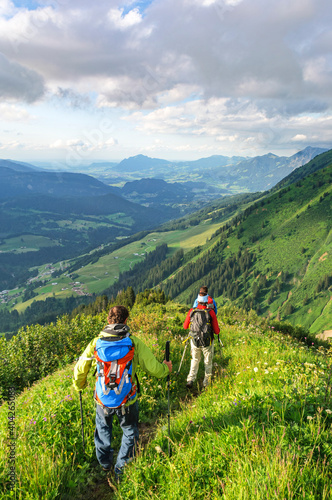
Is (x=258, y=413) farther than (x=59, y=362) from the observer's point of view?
No

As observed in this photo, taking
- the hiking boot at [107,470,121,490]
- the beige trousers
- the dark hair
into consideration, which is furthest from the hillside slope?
the dark hair

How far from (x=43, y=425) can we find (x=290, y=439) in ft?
16.1

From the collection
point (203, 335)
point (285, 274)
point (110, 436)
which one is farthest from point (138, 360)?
point (285, 274)

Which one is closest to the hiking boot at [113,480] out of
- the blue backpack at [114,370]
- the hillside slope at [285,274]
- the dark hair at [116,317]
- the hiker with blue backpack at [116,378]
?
the hiker with blue backpack at [116,378]

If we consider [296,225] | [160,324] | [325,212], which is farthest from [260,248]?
[160,324]

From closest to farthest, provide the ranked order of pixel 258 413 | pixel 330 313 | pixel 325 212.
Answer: pixel 258 413
pixel 330 313
pixel 325 212

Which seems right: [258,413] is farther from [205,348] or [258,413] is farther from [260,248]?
[260,248]

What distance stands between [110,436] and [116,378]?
135cm

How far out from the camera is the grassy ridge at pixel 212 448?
306 centimetres

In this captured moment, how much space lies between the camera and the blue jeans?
Answer: 4734 mm

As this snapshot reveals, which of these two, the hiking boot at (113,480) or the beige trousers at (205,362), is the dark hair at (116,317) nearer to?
the hiking boot at (113,480)

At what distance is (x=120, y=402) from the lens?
15.2 ft

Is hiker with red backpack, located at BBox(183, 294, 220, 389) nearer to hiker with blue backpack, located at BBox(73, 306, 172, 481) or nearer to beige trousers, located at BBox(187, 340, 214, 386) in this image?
beige trousers, located at BBox(187, 340, 214, 386)

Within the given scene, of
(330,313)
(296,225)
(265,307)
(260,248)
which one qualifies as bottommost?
(265,307)
